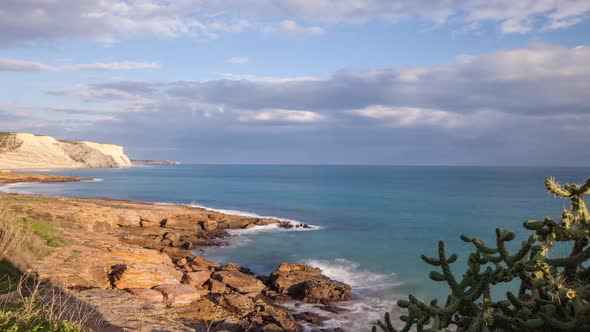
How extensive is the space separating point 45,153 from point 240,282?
173 m

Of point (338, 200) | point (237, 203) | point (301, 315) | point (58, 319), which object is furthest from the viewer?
point (338, 200)

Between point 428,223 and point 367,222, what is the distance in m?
7.41

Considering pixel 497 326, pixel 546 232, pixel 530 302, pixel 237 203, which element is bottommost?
pixel 237 203

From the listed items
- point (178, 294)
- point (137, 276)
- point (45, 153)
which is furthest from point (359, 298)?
point (45, 153)

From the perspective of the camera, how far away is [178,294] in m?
15.8

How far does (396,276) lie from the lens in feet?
86.6

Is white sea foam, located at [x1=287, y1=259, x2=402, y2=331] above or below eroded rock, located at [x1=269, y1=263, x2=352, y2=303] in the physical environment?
below

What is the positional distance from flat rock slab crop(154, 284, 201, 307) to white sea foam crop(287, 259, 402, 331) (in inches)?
185

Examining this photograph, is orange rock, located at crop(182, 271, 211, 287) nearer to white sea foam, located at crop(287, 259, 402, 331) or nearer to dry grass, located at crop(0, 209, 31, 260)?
white sea foam, located at crop(287, 259, 402, 331)

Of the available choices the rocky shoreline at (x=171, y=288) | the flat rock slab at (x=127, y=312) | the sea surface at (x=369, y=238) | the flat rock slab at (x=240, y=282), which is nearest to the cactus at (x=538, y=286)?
the rocky shoreline at (x=171, y=288)

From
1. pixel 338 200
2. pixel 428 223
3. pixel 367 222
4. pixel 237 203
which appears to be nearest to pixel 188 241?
pixel 367 222

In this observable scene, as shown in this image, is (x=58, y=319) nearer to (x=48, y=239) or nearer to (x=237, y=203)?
(x=48, y=239)

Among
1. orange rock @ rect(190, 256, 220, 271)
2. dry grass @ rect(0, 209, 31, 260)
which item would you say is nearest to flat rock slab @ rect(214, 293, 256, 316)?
orange rock @ rect(190, 256, 220, 271)

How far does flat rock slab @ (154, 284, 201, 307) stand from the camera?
1538 cm
